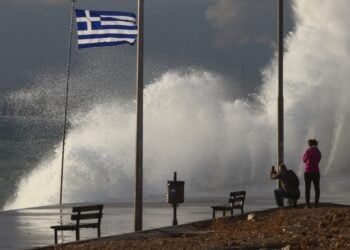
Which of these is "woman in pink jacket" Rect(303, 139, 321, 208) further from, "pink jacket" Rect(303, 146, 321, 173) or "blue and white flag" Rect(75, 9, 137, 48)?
"blue and white flag" Rect(75, 9, 137, 48)

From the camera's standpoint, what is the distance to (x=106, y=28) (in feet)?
84.4

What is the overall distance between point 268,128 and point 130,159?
10317 millimetres

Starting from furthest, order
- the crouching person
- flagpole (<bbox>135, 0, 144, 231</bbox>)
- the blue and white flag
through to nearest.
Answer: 1. the crouching person
2. the blue and white flag
3. flagpole (<bbox>135, 0, 144, 231</bbox>)

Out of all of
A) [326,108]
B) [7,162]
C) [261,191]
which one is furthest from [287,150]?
[7,162]

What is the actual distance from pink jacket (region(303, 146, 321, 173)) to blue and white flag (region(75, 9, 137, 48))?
5.02m

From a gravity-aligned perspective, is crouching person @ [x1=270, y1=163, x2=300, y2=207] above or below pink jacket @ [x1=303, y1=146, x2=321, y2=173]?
below

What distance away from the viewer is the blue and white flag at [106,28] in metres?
25.6

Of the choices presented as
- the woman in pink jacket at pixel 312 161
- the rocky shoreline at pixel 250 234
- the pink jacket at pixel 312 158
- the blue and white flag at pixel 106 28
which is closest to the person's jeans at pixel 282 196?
the woman in pink jacket at pixel 312 161

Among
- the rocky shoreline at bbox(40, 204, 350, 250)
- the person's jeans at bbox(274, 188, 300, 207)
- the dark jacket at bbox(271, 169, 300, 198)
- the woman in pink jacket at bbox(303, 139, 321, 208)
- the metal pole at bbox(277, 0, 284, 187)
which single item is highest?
the metal pole at bbox(277, 0, 284, 187)

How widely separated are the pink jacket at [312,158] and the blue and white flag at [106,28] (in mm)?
5022

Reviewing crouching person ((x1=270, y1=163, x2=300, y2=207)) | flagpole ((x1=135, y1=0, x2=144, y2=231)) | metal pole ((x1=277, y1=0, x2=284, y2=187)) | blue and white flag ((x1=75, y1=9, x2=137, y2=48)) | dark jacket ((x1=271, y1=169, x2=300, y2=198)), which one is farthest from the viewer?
metal pole ((x1=277, y1=0, x2=284, y2=187))

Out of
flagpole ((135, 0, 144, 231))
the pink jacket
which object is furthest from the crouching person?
flagpole ((135, 0, 144, 231))

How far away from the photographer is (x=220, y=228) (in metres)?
23.6

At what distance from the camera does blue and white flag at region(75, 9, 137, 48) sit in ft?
83.9
